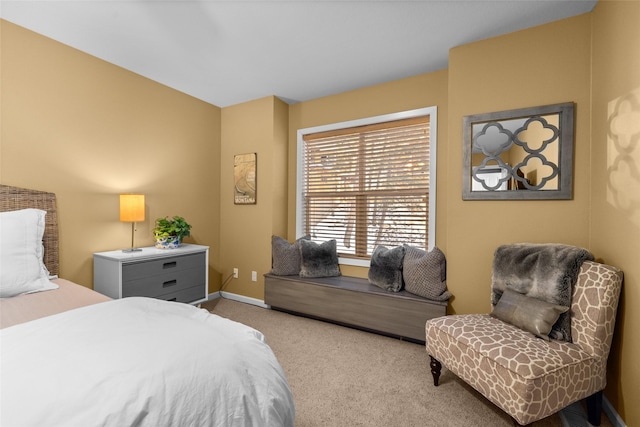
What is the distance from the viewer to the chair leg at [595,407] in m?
1.54

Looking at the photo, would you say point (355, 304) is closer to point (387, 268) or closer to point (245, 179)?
point (387, 268)

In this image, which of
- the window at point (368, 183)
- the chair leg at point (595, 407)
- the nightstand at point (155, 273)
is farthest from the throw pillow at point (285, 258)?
the chair leg at point (595, 407)

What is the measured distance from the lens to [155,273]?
2.54 meters

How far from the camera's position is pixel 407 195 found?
2.95 meters

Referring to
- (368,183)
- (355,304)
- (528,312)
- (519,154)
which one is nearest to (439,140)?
(519,154)

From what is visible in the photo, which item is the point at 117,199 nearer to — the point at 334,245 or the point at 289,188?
the point at 289,188

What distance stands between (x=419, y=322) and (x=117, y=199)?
10.1 ft

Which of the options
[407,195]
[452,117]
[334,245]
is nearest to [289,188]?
[334,245]

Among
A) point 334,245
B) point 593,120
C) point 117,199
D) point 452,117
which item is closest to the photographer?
point 593,120

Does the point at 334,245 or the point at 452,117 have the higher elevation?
the point at 452,117

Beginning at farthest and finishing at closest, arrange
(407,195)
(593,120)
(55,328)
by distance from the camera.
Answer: (407,195), (593,120), (55,328)

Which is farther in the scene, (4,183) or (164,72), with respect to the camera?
(164,72)

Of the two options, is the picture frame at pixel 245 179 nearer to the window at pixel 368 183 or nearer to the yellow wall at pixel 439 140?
the yellow wall at pixel 439 140

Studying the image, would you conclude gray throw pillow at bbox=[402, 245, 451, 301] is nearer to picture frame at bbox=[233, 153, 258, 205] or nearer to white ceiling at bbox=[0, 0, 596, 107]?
white ceiling at bbox=[0, 0, 596, 107]
